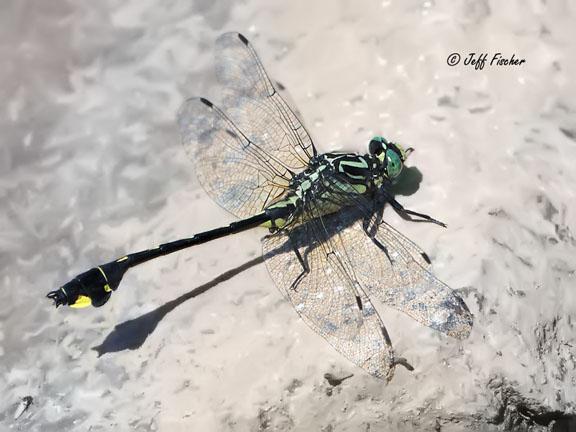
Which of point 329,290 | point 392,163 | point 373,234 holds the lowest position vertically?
point 329,290

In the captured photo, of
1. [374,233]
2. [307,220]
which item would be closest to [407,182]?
[374,233]

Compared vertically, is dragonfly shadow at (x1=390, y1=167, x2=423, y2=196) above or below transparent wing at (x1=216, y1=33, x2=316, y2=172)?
below

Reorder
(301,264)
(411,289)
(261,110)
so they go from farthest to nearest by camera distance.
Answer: (261,110), (301,264), (411,289)

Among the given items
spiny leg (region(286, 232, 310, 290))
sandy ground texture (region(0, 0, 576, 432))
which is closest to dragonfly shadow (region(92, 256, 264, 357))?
sandy ground texture (region(0, 0, 576, 432))

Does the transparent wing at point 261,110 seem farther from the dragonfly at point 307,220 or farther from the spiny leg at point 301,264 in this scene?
the spiny leg at point 301,264

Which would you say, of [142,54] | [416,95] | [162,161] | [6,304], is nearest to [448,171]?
[416,95]

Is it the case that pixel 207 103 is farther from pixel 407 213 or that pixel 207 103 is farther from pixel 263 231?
pixel 407 213

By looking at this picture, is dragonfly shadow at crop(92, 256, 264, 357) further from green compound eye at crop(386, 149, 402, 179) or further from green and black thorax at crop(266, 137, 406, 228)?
green compound eye at crop(386, 149, 402, 179)

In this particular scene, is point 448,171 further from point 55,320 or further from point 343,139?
point 55,320
